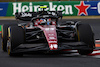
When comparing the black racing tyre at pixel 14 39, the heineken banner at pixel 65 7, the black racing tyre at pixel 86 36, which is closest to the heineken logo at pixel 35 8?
the heineken banner at pixel 65 7

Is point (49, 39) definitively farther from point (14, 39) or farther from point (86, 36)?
point (86, 36)

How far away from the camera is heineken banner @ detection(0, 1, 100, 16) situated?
19.9 m

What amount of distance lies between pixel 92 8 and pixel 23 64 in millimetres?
14060

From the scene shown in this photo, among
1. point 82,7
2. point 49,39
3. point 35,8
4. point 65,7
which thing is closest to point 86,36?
point 49,39

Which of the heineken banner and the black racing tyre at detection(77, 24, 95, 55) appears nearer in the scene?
the black racing tyre at detection(77, 24, 95, 55)

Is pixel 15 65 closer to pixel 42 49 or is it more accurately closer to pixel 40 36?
pixel 42 49

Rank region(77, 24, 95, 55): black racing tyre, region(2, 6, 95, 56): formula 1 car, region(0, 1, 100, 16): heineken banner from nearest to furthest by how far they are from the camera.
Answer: region(2, 6, 95, 56): formula 1 car, region(77, 24, 95, 55): black racing tyre, region(0, 1, 100, 16): heineken banner

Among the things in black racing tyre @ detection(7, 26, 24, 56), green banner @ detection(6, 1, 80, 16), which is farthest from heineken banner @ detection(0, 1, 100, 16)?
black racing tyre @ detection(7, 26, 24, 56)

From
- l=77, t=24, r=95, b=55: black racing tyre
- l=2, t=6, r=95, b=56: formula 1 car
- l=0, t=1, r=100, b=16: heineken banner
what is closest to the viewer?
l=2, t=6, r=95, b=56: formula 1 car

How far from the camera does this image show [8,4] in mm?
20219

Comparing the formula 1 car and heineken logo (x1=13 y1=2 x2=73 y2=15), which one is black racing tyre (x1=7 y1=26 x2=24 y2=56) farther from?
heineken logo (x1=13 y1=2 x2=73 y2=15)

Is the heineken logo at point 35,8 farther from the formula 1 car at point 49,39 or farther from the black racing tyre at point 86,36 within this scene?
the black racing tyre at point 86,36

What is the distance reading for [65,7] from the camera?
1986cm

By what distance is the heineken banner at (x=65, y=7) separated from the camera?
65.3 ft
